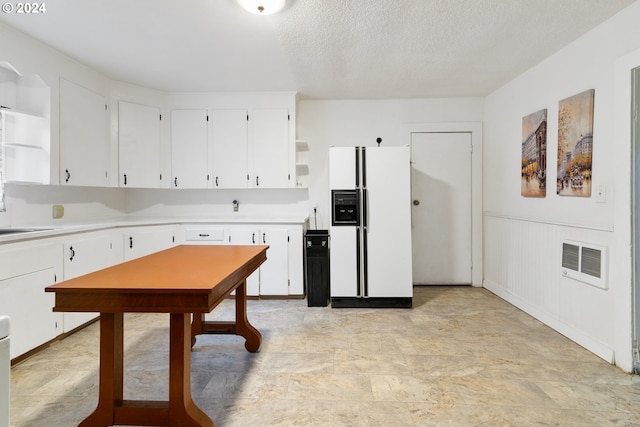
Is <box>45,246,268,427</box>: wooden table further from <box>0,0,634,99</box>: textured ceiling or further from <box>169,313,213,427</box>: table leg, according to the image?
<box>0,0,634,99</box>: textured ceiling

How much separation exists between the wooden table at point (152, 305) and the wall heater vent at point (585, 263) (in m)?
2.50

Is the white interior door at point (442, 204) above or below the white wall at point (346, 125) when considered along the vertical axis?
below

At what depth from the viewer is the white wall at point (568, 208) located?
2.26 metres

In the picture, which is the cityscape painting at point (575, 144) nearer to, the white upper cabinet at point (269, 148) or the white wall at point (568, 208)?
the white wall at point (568, 208)

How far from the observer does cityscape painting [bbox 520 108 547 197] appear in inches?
122

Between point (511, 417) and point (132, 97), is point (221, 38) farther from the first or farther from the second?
point (511, 417)

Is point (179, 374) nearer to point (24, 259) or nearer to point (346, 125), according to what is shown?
point (24, 259)

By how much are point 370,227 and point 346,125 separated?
5.20ft

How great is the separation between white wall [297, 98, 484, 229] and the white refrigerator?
0.90m

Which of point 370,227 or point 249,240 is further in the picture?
point 249,240

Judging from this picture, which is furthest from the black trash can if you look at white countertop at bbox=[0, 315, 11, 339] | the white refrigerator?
white countertop at bbox=[0, 315, 11, 339]

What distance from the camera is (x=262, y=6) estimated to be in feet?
7.18

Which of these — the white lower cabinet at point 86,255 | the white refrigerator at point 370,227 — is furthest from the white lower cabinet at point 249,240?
the white lower cabinet at point 86,255

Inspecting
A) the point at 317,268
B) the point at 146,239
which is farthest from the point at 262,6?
the point at 146,239
